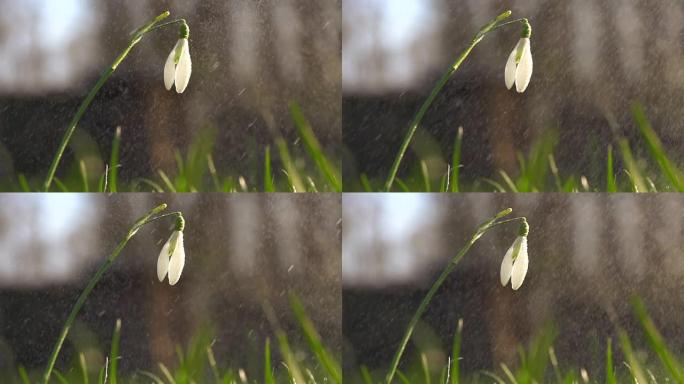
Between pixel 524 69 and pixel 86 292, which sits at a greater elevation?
pixel 524 69

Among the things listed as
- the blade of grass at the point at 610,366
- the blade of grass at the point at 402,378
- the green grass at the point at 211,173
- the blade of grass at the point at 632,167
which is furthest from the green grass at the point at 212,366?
the blade of grass at the point at 632,167

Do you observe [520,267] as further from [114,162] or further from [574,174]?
[114,162]

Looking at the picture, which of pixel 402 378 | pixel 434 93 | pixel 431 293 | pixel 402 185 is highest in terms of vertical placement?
pixel 434 93

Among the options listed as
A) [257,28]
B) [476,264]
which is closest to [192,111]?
[257,28]

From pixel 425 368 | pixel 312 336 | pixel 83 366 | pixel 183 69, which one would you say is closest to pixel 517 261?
pixel 425 368

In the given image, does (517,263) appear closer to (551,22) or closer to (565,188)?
(565,188)

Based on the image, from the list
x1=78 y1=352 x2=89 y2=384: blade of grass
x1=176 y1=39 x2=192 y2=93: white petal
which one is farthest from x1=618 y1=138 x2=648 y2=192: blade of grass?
x1=78 y1=352 x2=89 y2=384: blade of grass
